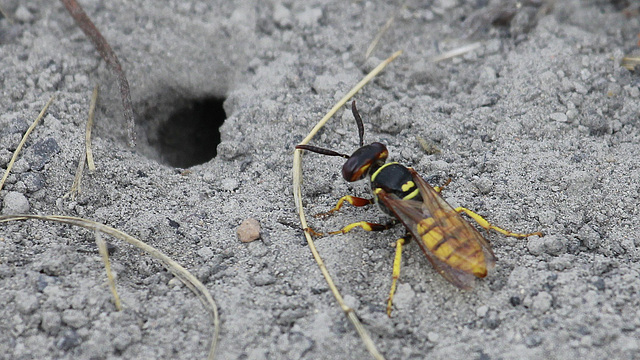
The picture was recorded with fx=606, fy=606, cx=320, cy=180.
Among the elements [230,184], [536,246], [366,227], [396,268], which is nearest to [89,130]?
[230,184]

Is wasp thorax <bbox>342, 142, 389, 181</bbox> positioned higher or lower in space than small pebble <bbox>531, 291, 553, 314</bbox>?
higher

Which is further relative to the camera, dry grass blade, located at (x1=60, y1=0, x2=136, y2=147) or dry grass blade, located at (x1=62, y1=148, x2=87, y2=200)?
dry grass blade, located at (x1=60, y1=0, x2=136, y2=147)

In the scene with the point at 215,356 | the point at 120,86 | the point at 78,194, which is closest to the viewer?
the point at 215,356

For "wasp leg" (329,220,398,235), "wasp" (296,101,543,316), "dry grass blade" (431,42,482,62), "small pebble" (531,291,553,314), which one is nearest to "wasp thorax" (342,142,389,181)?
"wasp" (296,101,543,316)

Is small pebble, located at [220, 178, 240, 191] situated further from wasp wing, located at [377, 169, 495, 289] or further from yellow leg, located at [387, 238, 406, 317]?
yellow leg, located at [387, 238, 406, 317]

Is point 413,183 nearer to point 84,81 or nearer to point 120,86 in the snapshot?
point 120,86

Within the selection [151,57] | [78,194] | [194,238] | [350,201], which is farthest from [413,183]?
[151,57]

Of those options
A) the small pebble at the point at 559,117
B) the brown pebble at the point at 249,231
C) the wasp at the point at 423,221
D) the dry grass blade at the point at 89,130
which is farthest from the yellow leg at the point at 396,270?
the dry grass blade at the point at 89,130

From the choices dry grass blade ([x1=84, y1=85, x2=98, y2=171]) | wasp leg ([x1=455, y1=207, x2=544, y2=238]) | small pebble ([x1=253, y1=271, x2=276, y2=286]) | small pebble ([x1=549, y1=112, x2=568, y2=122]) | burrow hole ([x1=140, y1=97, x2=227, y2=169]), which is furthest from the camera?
burrow hole ([x1=140, y1=97, x2=227, y2=169])
